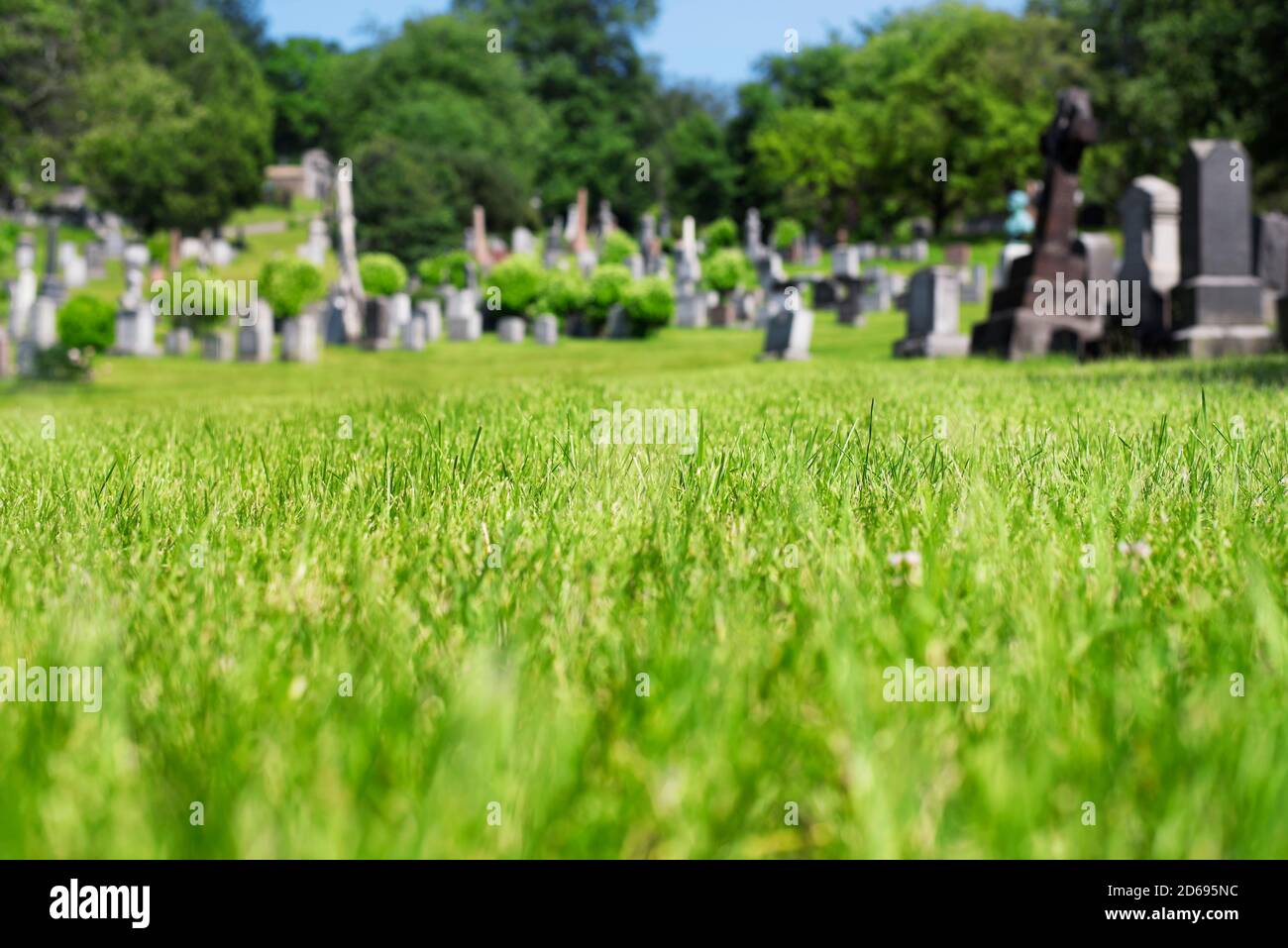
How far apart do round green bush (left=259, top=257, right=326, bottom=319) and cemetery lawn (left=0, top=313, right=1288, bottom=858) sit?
105 feet

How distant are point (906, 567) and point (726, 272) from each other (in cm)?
3558

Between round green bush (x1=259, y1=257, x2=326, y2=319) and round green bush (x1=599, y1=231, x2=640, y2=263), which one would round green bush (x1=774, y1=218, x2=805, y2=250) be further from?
round green bush (x1=259, y1=257, x2=326, y2=319)

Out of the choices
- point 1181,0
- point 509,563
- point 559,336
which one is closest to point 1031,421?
point 509,563

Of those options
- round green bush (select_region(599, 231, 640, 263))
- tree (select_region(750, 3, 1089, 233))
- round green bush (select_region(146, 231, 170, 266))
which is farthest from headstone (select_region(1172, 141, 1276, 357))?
round green bush (select_region(146, 231, 170, 266))

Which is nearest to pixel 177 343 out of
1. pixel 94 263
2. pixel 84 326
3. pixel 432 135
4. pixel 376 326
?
pixel 376 326

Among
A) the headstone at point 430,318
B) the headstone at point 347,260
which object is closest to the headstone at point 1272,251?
the headstone at point 430,318

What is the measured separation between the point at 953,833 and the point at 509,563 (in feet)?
4.83

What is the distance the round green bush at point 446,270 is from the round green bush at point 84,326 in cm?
2170

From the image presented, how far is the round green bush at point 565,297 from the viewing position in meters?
33.0

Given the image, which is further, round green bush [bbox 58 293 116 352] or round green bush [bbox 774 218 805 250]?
round green bush [bbox 774 218 805 250]

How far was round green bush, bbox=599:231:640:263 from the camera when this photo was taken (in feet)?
170

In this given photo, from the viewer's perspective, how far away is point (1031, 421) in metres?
5.99

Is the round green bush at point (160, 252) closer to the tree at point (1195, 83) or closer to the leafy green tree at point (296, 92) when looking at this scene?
the tree at point (1195, 83)
